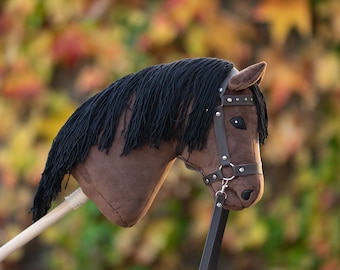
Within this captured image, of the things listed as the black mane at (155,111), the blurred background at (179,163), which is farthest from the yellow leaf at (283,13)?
the black mane at (155,111)

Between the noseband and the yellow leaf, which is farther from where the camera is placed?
the yellow leaf

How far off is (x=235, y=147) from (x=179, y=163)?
43.5 inches

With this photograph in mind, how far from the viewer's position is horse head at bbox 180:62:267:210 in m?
0.91

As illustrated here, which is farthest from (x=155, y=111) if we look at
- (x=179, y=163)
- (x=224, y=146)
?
(x=179, y=163)

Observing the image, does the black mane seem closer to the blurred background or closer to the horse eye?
the horse eye

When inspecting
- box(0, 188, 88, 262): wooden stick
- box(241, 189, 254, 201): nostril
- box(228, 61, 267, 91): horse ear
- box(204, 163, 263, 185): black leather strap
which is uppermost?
box(228, 61, 267, 91): horse ear

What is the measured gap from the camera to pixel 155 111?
92cm

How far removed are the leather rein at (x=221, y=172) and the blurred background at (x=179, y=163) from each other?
3.56 ft

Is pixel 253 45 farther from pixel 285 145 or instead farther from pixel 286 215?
pixel 286 215

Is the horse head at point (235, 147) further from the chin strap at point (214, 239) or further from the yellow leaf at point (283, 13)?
the yellow leaf at point (283, 13)

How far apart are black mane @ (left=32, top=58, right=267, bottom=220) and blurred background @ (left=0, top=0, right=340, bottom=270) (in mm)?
1076

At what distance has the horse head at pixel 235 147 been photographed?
91 cm

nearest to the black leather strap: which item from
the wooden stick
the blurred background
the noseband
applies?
the noseband

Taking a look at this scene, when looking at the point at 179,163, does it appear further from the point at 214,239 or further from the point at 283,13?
the point at 214,239
